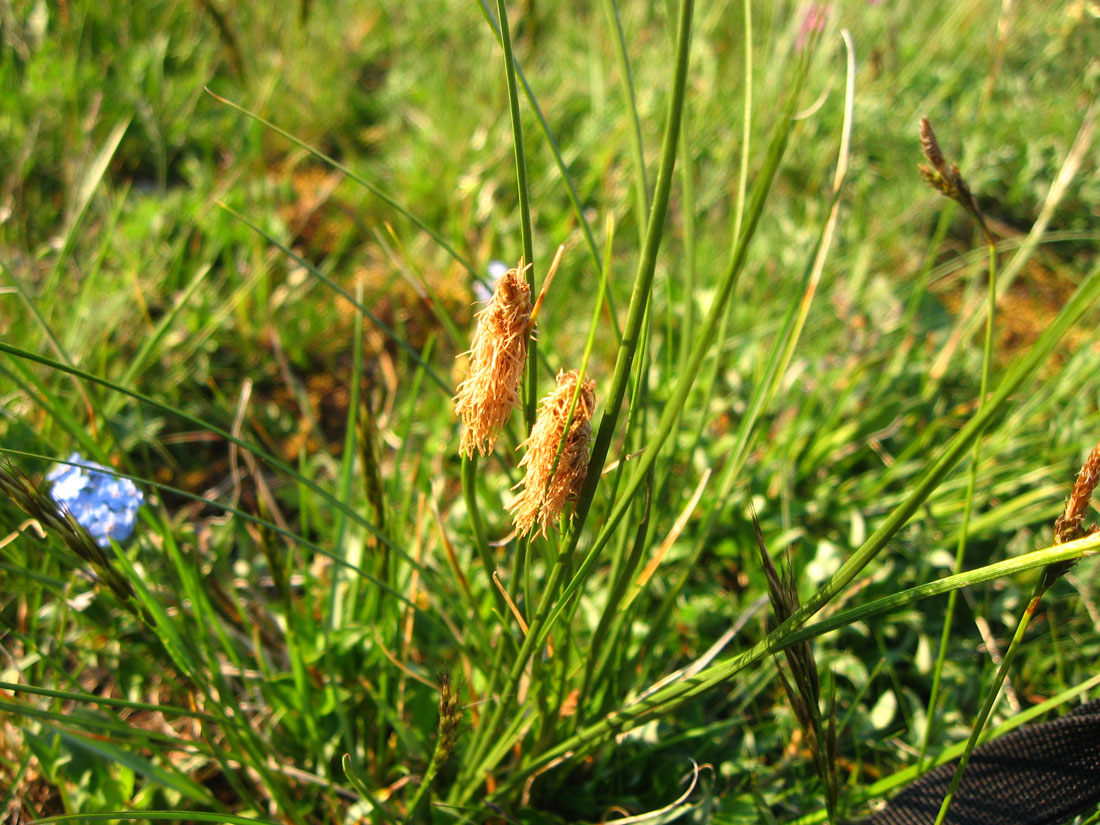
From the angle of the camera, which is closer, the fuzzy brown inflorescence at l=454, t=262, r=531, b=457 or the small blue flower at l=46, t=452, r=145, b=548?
the fuzzy brown inflorescence at l=454, t=262, r=531, b=457

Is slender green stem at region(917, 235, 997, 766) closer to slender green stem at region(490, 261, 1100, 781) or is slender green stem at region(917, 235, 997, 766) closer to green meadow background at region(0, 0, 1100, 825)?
green meadow background at region(0, 0, 1100, 825)

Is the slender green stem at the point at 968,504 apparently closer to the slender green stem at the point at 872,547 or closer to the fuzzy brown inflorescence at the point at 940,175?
the fuzzy brown inflorescence at the point at 940,175

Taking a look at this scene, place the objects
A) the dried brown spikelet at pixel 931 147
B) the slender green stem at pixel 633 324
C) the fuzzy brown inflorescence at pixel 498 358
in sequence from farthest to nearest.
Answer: the dried brown spikelet at pixel 931 147 < the fuzzy brown inflorescence at pixel 498 358 < the slender green stem at pixel 633 324

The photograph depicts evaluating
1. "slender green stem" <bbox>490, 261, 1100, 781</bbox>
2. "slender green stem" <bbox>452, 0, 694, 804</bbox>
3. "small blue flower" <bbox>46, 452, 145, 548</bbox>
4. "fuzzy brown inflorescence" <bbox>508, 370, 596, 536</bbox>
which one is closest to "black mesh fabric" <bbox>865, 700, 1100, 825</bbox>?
"slender green stem" <bbox>490, 261, 1100, 781</bbox>

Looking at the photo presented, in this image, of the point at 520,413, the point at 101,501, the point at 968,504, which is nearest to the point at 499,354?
the point at 520,413

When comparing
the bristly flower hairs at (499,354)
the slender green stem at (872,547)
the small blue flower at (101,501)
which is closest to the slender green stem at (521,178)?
the bristly flower hairs at (499,354)

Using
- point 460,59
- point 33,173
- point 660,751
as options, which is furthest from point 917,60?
point 33,173
